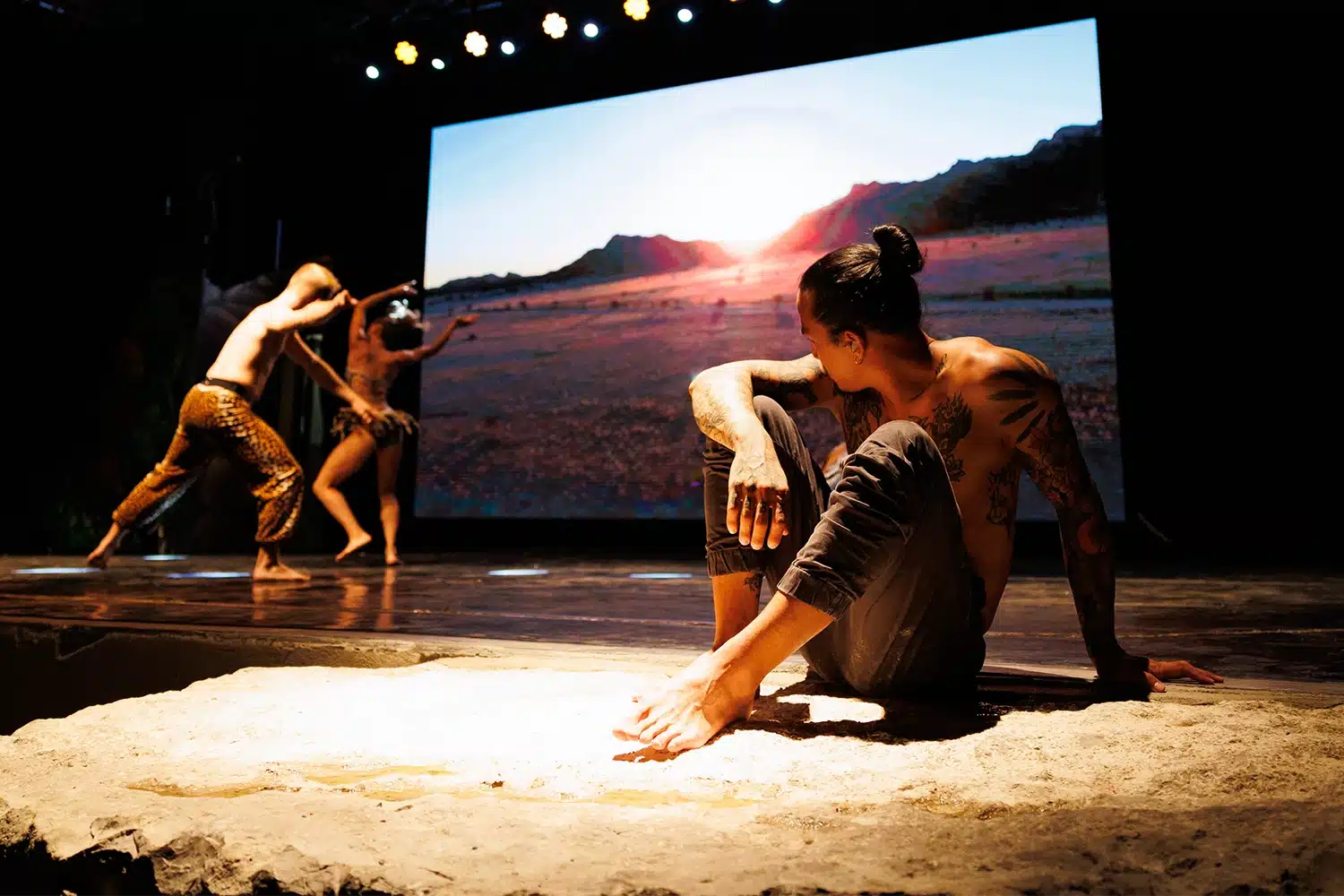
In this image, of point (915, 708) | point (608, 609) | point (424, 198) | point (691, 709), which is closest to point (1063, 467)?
point (915, 708)

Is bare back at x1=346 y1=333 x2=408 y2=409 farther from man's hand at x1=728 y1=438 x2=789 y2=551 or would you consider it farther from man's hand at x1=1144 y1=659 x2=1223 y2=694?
man's hand at x1=1144 y1=659 x2=1223 y2=694

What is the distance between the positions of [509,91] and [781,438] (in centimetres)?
621

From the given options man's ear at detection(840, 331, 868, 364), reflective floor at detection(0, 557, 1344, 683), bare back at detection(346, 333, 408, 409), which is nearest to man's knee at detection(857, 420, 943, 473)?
man's ear at detection(840, 331, 868, 364)

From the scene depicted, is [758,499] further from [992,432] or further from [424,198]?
[424,198]

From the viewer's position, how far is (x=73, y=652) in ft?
7.11

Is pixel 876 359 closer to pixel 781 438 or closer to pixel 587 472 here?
pixel 781 438

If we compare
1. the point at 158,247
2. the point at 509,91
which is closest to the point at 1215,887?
the point at 509,91

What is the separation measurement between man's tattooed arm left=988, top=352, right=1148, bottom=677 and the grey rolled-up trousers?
7.1 inches

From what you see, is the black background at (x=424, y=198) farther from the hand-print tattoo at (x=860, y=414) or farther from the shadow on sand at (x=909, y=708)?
the hand-print tattoo at (x=860, y=414)

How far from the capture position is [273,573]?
403 centimetres

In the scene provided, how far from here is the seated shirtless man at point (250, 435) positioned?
4.03 meters

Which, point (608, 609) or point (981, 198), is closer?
point (608, 609)

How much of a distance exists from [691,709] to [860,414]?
23.9 inches

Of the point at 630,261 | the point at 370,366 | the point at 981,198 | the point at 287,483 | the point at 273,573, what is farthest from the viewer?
the point at 630,261
